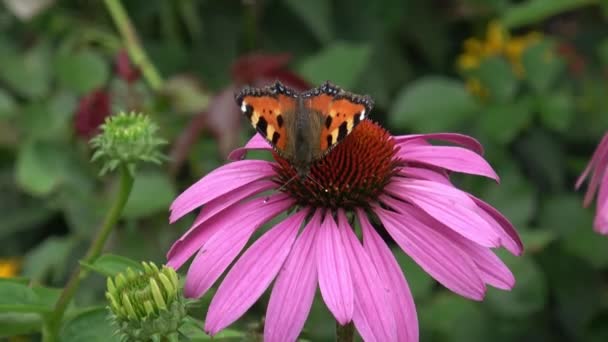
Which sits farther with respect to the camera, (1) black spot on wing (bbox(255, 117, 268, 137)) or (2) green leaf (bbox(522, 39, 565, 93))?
(2) green leaf (bbox(522, 39, 565, 93))

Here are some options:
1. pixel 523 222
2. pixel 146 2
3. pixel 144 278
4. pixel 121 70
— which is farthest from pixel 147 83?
pixel 144 278

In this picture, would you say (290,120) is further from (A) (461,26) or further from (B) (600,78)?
(A) (461,26)

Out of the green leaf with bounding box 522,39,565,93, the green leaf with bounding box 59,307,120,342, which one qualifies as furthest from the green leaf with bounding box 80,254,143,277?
the green leaf with bounding box 522,39,565,93

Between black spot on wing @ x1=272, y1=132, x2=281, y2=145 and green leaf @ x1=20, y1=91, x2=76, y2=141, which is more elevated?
black spot on wing @ x1=272, y1=132, x2=281, y2=145

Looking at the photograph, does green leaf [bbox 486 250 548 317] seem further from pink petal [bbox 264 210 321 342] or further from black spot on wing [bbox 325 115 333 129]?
pink petal [bbox 264 210 321 342]

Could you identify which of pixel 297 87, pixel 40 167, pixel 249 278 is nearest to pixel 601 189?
pixel 249 278
